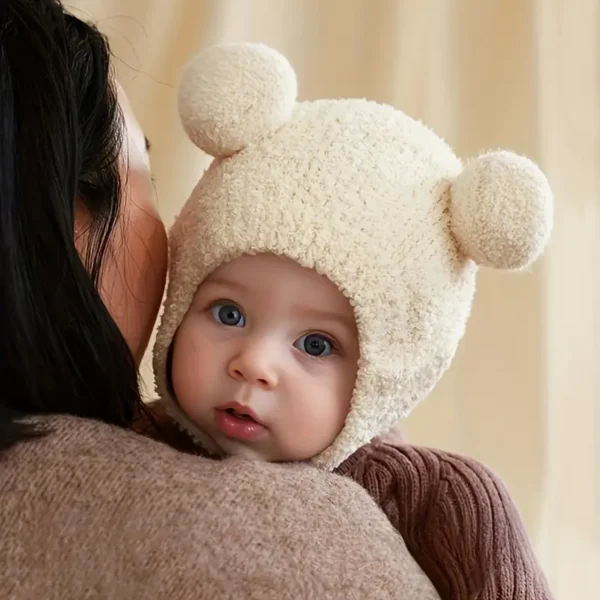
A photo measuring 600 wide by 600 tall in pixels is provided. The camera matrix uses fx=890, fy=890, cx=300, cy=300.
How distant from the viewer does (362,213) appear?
0.68 metres

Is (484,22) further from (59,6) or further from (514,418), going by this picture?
(59,6)

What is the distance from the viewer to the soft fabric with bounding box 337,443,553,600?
25.2 inches

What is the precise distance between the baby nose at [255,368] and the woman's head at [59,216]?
0.26 feet

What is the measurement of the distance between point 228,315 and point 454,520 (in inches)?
9.3

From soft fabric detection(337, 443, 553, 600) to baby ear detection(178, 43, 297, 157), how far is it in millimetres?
288

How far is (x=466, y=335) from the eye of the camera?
48.3 inches

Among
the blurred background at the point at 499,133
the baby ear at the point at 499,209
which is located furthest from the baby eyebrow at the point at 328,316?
the blurred background at the point at 499,133

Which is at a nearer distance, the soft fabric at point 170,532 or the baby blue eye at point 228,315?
the soft fabric at point 170,532

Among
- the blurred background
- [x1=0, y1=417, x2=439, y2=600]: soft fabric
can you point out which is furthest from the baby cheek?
the blurred background

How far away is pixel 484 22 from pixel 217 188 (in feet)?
2.14

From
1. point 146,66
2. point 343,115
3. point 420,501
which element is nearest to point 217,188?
point 343,115

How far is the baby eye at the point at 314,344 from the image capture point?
0.70 meters

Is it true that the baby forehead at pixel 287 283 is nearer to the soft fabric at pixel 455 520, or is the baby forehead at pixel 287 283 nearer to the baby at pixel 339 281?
the baby at pixel 339 281

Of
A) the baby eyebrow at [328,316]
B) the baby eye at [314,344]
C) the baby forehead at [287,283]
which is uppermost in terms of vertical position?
the baby forehead at [287,283]
